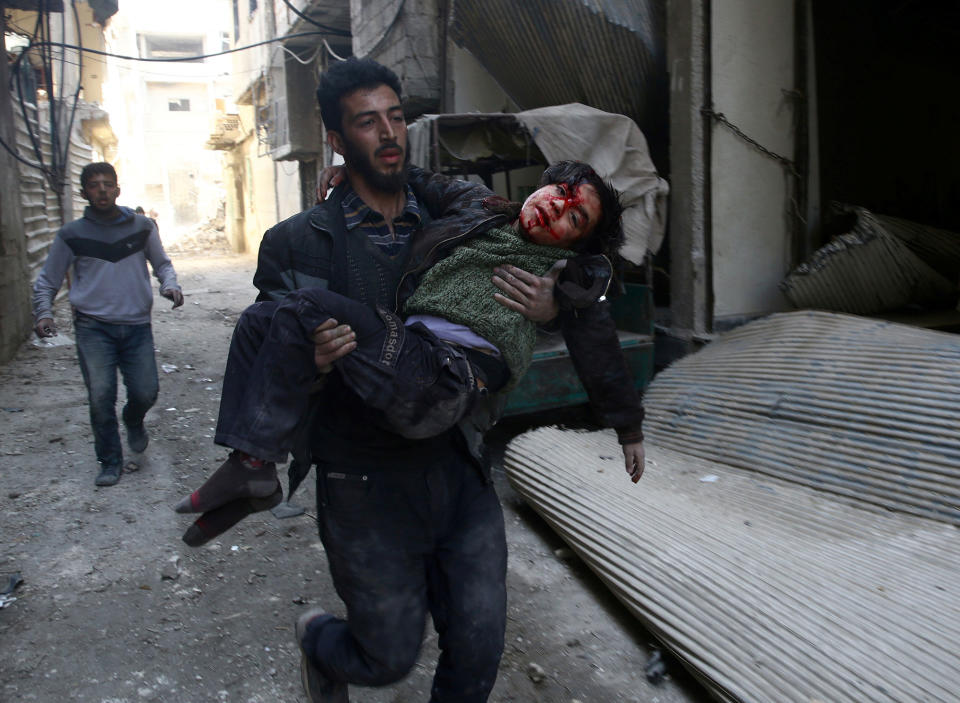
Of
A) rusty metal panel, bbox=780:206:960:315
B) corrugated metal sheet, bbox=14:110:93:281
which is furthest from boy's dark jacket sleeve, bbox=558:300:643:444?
corrugated metal sheet, bbox=14:110:93:281

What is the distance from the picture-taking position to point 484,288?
70.7 inches

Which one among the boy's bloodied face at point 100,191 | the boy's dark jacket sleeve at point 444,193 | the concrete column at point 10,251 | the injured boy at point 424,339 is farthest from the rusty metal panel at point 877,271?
the concrete column at point 10,251

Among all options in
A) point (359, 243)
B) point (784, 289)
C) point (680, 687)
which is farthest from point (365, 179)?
point (784, 289)

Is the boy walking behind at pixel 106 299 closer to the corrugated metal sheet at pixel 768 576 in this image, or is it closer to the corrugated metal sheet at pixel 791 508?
the corrugated metal sheet at pixel 791 508

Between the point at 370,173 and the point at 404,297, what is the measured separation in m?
0.32

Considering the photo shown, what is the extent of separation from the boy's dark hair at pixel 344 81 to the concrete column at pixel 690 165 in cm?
399

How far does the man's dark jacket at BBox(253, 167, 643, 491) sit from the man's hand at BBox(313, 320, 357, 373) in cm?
24

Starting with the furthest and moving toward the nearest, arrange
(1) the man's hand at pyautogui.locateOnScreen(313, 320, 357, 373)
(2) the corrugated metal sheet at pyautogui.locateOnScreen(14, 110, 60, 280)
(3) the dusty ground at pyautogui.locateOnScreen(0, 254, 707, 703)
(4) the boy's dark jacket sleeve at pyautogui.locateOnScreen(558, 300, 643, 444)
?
(2) the corrugated metal sheet at pyautogui.locateOnScreen(14, 110, 60, 280), (3) the dusty ground at pyautogui.locateOnScreen(0, 254, 707, 703), (4) the boy's dark jacket sleeve at pyautogui.locateOnScreen(558, 300, 643, 444), (1) the man's hand at pyautogui.locateOnScreen(313, 320, 357, 373)

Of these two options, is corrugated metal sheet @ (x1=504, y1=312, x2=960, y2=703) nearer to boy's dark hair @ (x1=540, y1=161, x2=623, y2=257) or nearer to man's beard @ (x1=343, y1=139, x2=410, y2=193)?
boy's dark hair @ (x1=540, y1=161, x2=623, y2=257)

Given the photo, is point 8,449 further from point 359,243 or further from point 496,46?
point 496,46

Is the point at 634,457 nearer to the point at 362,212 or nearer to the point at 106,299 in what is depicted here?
the point at 362,212

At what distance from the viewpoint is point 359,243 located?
1845 millimetres

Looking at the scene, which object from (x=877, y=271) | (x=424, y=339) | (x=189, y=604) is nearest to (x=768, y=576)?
(x=424, y=339)

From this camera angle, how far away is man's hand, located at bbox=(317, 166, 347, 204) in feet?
6.63
